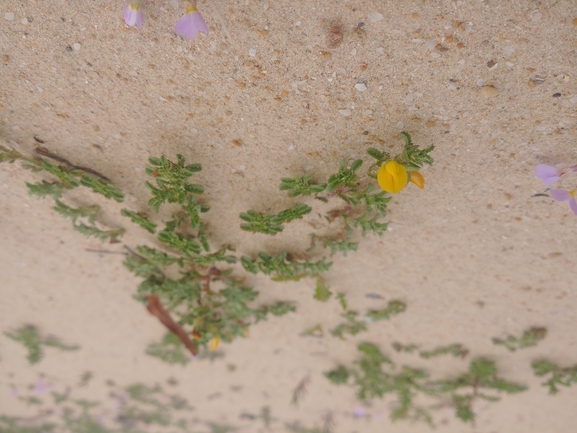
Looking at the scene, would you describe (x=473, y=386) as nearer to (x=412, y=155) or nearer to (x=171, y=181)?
(x=412, y=155)

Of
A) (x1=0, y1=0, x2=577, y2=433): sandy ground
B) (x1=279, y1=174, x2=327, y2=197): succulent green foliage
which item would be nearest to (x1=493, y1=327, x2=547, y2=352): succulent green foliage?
(x1=0, y1=0, x2=577, y2=433): sandy ground

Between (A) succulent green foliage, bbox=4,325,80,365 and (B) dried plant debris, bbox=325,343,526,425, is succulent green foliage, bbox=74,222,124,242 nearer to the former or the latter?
(A) succulent green foliage, bbox=4,325,80,365

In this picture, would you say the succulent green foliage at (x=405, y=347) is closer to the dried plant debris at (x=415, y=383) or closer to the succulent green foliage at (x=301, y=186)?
the dried plant debris at (x=415, y=383)

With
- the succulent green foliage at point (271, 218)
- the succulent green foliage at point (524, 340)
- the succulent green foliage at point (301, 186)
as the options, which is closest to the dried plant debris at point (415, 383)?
the succulent green foliage at point (524, 340)

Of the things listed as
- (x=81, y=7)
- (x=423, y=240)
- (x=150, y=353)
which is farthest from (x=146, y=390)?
(x=81, y=7)

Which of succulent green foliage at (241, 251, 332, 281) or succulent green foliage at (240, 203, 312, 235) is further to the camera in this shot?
succulent green foliage at (241, 251, 332, 281)


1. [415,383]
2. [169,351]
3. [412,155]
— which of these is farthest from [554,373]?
[169,351]
